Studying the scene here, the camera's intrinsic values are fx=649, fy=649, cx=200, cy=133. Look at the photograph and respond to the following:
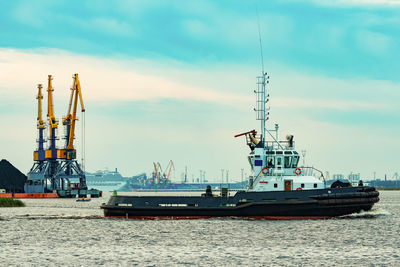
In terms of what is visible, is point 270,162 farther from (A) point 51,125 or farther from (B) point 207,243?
(A) point 51,125

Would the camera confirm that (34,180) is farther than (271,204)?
Yes

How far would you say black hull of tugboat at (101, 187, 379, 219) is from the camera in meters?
46.2

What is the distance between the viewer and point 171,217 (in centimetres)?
4906

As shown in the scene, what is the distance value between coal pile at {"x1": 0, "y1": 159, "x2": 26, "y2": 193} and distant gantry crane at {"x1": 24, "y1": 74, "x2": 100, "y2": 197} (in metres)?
6.71

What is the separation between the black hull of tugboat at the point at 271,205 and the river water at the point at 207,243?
1.02 meters

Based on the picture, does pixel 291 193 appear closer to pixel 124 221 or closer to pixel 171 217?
pixel 171 217

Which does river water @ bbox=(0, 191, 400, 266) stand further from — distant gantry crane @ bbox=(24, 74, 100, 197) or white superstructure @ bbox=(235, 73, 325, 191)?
distant gantry crane @ bbox=(24, 74, 100, 197)

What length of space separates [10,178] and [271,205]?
131917mm

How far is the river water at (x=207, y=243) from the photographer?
107ft

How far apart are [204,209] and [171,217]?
9.65ft

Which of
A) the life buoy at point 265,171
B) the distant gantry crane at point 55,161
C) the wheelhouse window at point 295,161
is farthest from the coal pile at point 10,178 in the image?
the wheelhouse window at point 295,161

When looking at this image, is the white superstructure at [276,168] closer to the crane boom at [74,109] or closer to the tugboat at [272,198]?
the tugboat at [272,198]

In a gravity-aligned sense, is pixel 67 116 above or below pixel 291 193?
above

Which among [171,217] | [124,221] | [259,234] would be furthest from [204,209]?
[124,221]
